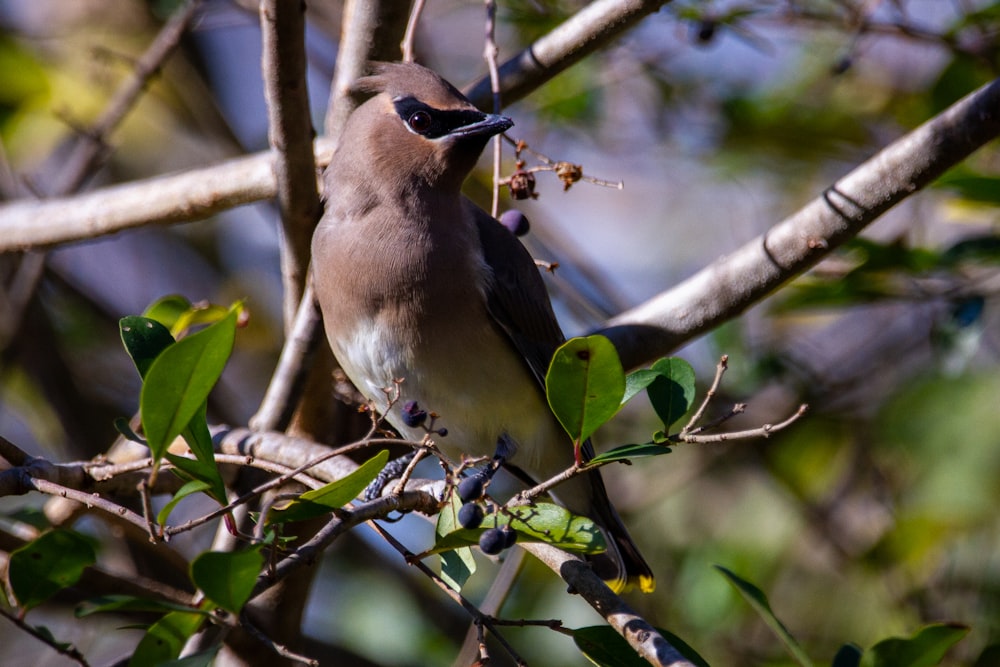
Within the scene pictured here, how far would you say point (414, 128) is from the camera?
347cm

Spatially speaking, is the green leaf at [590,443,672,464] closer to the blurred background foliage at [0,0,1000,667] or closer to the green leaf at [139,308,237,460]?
the green leaf at [139,308,237,460]

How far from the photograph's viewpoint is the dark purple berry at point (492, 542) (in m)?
2.22

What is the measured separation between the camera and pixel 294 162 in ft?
10.4

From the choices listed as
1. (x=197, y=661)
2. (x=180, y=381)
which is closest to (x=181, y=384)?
(x=180, y=381)

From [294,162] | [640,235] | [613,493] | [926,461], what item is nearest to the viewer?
[294,162]

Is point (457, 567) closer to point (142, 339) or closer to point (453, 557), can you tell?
point (453, 557)

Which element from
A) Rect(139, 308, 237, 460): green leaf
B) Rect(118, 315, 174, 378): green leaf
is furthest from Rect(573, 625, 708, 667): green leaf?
Rect(118, 315, 174, 378): green leaf

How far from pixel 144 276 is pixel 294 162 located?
149 inches

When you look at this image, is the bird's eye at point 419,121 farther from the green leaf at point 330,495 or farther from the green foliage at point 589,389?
the green leaf at point 330,495

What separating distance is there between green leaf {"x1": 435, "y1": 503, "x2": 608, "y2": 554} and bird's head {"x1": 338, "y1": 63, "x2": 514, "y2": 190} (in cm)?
134

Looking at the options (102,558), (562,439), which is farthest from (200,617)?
(102,558)

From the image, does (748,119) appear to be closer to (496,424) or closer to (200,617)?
(496,424)

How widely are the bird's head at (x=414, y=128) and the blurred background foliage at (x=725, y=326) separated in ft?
3.21

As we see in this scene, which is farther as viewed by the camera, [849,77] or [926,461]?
[849,77]
